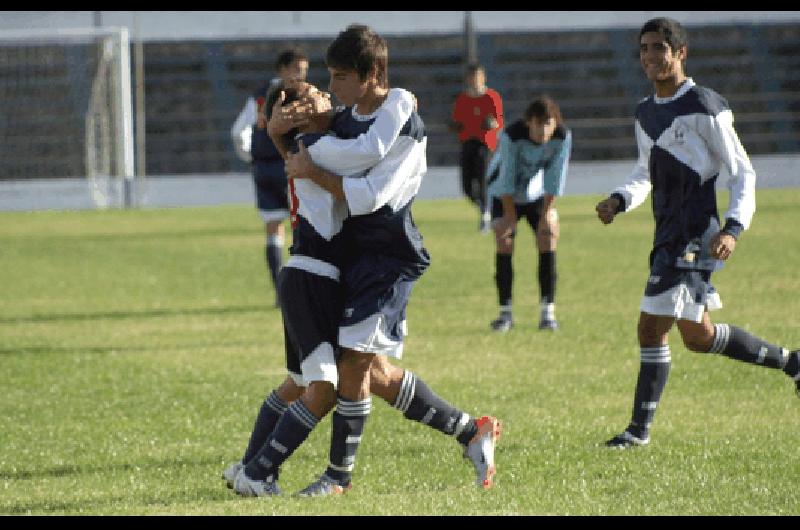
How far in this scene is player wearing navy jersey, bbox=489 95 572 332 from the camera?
37.1ft

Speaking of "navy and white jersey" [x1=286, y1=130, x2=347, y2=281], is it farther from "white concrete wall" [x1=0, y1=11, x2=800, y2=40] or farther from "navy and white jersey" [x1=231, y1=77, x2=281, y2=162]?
"white concrete wall" [x1=0, y1=11, x2=800, y2=40]

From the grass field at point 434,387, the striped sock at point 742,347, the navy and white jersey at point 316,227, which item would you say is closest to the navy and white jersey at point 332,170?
the navy and white jersey at point 316,227

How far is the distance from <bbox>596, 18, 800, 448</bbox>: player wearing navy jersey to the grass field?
1.58 ft

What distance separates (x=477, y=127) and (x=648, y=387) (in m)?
15.2

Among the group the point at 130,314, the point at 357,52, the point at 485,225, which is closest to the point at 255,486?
the point at 357,52

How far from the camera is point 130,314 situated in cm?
1343

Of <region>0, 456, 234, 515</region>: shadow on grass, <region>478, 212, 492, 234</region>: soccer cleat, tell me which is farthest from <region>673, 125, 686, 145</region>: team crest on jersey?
<region>478, 212, 492, 234</region>: soccer cleat

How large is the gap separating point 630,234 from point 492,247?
236 centimetres

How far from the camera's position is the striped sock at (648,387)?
6.83 meters

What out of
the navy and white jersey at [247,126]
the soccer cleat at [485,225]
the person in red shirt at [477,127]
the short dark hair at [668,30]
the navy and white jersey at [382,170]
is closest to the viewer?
the navy and white jersey at [382,170]

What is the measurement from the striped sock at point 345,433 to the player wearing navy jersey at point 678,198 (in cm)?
152

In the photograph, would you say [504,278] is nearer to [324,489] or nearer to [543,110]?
[543,110]

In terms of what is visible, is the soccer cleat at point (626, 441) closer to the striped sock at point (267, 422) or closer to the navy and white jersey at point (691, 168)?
the navy and white jersey at point (691, 168)

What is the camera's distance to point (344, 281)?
18.3ft
